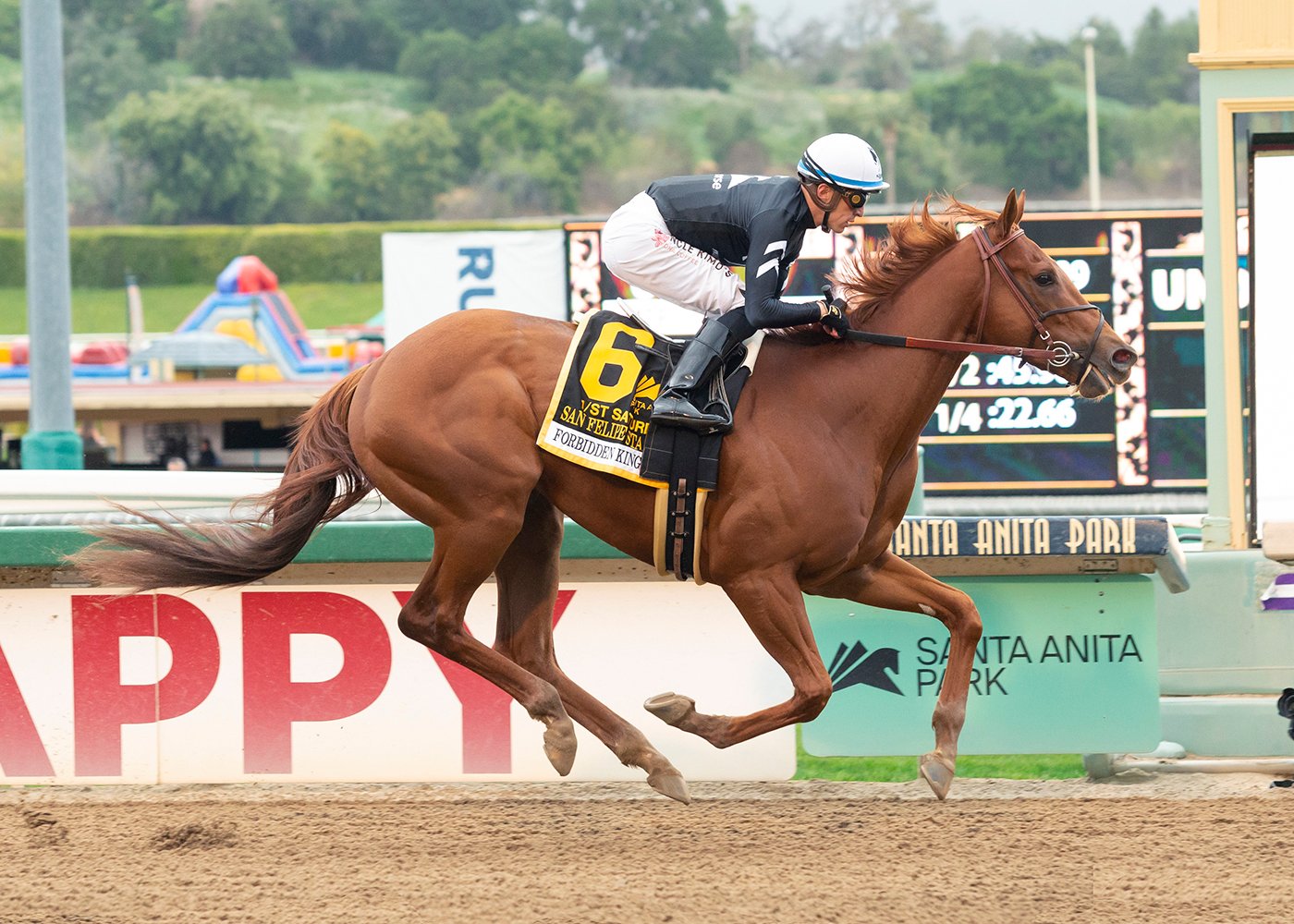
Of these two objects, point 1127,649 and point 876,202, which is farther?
point 876,202

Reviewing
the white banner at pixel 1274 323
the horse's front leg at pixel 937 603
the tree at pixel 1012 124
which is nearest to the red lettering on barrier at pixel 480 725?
the horse's front leg at pixel 937 603

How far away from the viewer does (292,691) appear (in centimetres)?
555

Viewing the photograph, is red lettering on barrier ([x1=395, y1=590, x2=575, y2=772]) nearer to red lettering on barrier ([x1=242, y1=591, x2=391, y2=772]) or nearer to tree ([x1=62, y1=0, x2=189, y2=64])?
red lettering on barrier ([x1=242, y1=591, x2=391, y2=772])

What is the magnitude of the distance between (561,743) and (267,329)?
21.7 metres

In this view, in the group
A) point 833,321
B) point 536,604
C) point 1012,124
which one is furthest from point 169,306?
point 833,321

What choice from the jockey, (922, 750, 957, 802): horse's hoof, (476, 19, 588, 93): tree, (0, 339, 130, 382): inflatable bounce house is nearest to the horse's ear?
the jockey

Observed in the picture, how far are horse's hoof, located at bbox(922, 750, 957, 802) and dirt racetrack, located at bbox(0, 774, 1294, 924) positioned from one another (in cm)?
16

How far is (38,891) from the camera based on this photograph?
4.14 m

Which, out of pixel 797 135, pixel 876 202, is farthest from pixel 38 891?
pixel 797 135

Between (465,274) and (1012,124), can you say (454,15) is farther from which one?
(465,274)

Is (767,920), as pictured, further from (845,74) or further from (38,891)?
(845,74)

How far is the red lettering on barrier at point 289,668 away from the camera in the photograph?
5.55 m

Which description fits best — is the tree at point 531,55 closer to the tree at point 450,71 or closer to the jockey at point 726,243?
the tree at point 450,71

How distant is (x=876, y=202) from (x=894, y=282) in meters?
50.8
